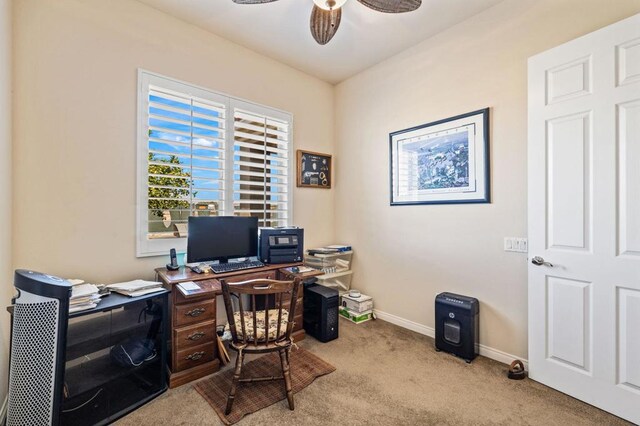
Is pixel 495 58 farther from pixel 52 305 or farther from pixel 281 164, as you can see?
pixel 52 305

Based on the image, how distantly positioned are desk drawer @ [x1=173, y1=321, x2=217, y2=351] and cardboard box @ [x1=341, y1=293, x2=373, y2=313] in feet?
5.36

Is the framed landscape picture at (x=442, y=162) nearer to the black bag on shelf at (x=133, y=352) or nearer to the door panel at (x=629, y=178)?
the door panel at (x=629, y=178)

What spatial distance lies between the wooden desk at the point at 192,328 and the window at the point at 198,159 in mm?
589

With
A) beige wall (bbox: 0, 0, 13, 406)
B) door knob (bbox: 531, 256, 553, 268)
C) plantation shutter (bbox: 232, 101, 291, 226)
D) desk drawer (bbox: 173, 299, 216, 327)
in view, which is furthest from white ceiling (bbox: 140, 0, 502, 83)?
desk drawer (bbox: 173, 299, 216, 327)

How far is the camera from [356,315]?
3.25m

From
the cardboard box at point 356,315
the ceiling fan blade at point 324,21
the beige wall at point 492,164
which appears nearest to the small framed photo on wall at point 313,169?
the beige wall at point 492,164

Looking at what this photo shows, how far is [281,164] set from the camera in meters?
3.40

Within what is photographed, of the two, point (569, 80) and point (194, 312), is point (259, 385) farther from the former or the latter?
point (569, 80)

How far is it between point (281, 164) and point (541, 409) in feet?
10.1

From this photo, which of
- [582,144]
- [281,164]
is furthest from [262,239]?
[582,144]

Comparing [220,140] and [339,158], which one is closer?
[220,140]

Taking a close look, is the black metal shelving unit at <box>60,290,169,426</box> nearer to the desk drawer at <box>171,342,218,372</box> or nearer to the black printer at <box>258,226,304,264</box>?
the desk drawer at <box>171,342,218,372</box>

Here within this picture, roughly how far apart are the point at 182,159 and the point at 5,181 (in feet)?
3.71

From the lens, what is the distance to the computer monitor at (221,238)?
96.0 inches
